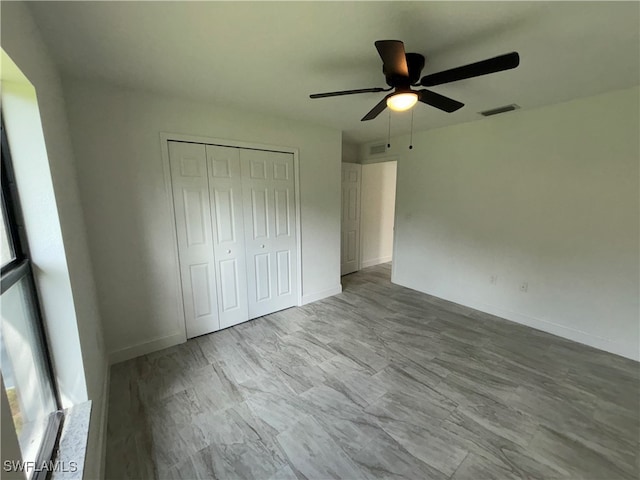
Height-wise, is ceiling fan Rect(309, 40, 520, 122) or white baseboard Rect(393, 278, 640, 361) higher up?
ceiling fan Rect(309, 40, 520, 122)

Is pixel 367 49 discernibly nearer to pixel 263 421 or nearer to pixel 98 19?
pixel 98 19

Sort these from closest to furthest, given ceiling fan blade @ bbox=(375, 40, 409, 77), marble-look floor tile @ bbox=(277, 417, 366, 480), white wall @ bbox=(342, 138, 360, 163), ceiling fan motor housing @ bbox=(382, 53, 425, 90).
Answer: ceiling fan blade @ bbox=(375, 40, 409, 77) → marble-look floor tile @ bbox=(277, 417, 366, 480) → ceiling fan motor housing @ bbox=(382, 53, 425, 90) → white wall @ bbox=(342, 138, 360, 163)

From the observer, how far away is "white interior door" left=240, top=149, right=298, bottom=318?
290 centimetres

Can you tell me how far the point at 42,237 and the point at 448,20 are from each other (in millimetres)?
2348

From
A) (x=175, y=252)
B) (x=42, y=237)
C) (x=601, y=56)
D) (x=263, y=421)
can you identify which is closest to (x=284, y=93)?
(x=175, y=252)

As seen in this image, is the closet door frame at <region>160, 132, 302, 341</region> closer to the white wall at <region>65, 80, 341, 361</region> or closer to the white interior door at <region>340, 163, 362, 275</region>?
the white wall at <region>65, 80, 341, 361</region>

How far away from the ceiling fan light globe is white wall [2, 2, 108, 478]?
5.94 feet

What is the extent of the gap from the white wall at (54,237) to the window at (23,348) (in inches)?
1.4

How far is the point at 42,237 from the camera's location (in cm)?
125

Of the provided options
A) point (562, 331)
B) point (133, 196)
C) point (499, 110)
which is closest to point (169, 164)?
point (133, 196)

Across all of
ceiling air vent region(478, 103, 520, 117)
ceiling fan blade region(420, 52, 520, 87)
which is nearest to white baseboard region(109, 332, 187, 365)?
ceiling fan blade region(420, 52, 520, 87)

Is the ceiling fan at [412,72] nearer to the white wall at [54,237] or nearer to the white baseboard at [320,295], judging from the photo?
the white wall at [54,237]

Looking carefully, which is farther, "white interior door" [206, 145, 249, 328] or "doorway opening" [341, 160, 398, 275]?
"doorway opening" [341, 160, 398, 275]

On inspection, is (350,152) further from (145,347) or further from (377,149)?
(145,347)
